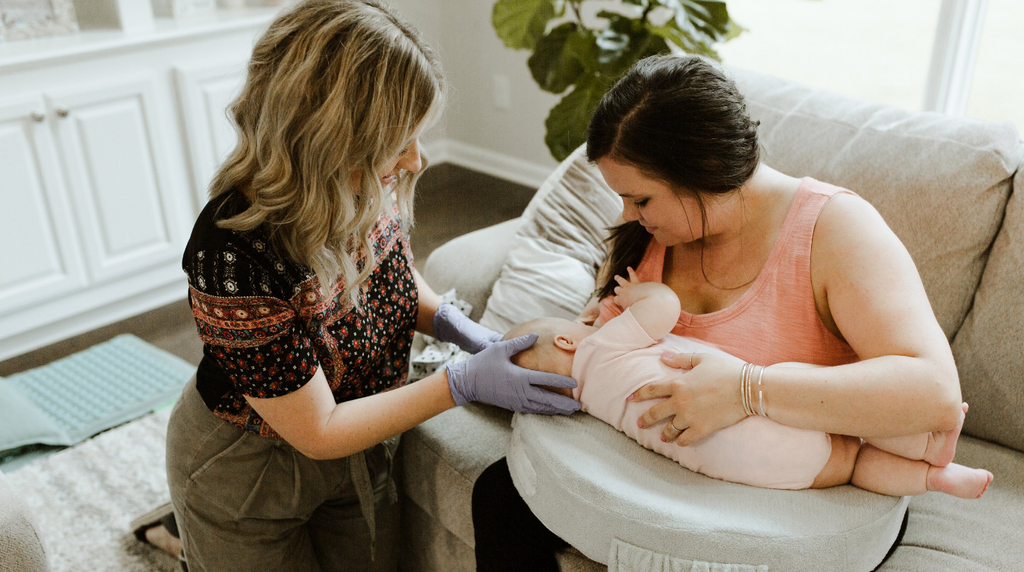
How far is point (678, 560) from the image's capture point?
1.08m

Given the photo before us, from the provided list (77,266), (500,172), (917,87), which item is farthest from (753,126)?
(500,172)

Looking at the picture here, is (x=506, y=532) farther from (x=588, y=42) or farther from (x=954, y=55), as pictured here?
(x=954, y=55)

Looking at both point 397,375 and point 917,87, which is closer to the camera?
point 397,375

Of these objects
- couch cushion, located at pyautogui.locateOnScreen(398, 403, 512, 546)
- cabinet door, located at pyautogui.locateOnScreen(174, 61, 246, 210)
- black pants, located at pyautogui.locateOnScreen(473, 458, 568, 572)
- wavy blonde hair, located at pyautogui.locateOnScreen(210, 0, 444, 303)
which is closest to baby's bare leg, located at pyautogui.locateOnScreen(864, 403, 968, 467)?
black pants, located at pyautogui.locateOnScreen(473, 458, 568, 572)

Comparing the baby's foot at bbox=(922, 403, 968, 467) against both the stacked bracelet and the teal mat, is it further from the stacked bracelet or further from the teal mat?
the teal mat

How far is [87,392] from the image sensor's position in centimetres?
259

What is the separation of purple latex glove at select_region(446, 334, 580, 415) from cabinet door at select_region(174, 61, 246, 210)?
1.95 m

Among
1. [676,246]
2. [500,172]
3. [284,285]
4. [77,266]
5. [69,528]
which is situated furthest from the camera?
[500,172]

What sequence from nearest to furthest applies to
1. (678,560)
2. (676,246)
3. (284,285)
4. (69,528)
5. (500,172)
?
(678,560)
(284,285)
(676,246)
(69,528)
(500,172)

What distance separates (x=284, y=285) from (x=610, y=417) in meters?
0.55

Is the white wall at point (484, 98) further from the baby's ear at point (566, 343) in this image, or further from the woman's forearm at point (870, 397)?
the woman's forearm at point (870, 397)

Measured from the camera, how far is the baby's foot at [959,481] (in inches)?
43.9

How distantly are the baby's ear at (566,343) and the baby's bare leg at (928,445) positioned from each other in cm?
48

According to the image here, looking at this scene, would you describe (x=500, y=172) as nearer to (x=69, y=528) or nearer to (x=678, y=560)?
(x=69, y=528)
